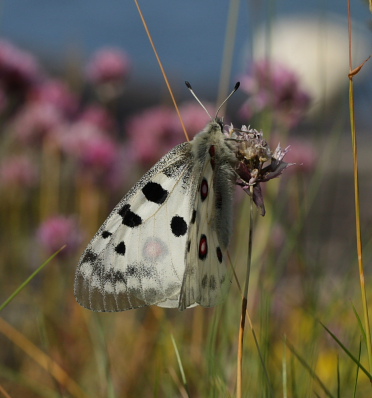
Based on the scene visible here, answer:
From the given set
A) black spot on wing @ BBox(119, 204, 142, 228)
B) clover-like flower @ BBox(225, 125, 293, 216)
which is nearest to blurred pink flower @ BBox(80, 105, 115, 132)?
black spot on wing @ BBox(119, 204, 142, 228)

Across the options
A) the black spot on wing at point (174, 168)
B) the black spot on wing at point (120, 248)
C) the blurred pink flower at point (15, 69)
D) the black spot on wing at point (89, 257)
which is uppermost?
the blurred pink flower at point (15, 69)

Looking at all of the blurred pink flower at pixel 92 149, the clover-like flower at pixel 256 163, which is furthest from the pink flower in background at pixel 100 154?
the clover-like flower at pixel 256 163

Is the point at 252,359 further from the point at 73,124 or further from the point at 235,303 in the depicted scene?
the point at 73,124

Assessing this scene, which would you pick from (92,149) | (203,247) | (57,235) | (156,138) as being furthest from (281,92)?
(203,247)

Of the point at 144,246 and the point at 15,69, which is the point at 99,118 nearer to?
the point at 15,69

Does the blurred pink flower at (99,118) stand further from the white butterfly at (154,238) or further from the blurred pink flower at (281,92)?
the white butterfly at (154,238)

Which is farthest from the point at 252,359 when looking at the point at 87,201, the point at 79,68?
the point at 79,68

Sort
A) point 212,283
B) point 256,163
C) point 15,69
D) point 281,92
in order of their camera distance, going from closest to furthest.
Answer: point 256,163, point 212,283, point 281,92, point 15,69

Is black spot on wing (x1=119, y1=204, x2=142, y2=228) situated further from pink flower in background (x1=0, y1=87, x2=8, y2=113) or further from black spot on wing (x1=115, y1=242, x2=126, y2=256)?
pink flower in background (x1=0, y1=87, x2=8, y2=113)
